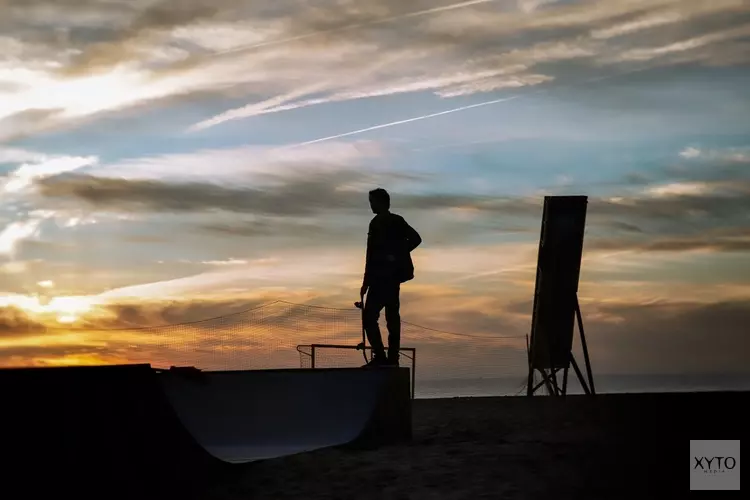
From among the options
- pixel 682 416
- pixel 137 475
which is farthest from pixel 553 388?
pixel 137 475

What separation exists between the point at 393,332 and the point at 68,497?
4.68 metres

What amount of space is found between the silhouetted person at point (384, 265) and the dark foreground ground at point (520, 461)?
1.29m

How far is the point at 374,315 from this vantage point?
10.5m

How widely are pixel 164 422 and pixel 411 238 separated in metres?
4.05

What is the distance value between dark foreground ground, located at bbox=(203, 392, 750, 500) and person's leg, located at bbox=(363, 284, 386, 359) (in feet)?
3.53

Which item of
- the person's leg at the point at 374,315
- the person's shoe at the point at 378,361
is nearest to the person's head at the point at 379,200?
the person's leg at the point at 374,315

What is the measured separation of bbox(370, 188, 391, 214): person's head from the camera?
10414 millimetres

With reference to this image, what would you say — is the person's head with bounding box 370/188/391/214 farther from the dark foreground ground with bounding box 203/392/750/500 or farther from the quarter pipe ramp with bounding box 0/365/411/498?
the dark foreground ground with bounding box 203/392/750/500

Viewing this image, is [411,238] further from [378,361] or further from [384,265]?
[378,361]

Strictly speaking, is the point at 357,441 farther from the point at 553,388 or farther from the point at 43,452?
the point at 553,388

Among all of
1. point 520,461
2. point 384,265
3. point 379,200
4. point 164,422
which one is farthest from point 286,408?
point 379,200

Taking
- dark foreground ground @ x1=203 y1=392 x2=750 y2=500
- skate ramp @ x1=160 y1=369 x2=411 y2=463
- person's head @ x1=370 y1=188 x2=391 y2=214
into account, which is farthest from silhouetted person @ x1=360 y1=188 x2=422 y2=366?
dark foreground ground @ x1=203 y1=392 x2=750 y2=500

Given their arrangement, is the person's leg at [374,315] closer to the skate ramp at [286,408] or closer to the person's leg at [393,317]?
the person's leg at [393,317]

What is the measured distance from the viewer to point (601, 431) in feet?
30.5
